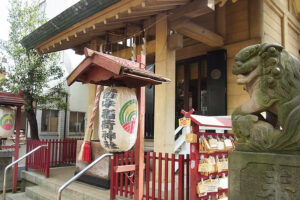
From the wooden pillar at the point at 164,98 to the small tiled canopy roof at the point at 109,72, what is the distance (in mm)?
2246

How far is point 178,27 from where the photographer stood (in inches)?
255

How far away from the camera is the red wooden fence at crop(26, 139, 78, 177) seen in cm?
799

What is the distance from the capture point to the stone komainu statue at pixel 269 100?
2876 millimetres

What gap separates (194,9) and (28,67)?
846cm

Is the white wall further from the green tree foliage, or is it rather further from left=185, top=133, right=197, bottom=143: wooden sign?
left=185, top=133, right=197, bottom=143: wooden sign

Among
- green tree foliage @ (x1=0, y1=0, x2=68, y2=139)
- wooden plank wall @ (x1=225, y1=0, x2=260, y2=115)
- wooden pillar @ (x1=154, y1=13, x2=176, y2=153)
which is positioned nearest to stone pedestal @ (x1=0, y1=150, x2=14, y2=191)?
green tree foliage @ (x1=0, y1=0, x2=68, y2=139)

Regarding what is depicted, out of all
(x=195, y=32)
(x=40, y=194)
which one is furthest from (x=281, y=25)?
(x=40, y=194)

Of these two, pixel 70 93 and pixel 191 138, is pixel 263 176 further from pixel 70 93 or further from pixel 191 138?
pixel 70 93

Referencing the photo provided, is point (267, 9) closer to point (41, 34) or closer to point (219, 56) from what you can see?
point (219, 56)

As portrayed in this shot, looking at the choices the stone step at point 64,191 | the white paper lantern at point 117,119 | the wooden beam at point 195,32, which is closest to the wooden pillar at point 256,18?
the wooden beam at point 195,32

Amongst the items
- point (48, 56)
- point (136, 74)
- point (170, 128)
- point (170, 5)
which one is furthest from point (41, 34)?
point (136, 74)

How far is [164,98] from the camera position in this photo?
643cm

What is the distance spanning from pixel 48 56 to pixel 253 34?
364 inches

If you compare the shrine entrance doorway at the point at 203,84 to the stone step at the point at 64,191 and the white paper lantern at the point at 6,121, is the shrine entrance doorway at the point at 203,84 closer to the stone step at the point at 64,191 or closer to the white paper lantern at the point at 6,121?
the stone step at the point at 64,191
